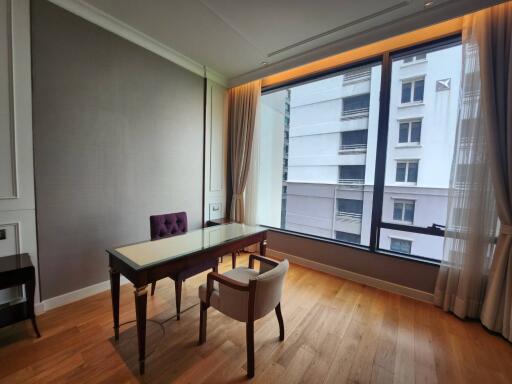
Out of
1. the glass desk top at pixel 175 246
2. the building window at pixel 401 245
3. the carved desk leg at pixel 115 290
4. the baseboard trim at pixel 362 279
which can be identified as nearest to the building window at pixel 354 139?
the building window at pixel 401 245

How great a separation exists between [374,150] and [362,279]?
165 cm

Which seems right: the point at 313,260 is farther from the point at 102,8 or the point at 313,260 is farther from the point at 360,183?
the point at 102,8

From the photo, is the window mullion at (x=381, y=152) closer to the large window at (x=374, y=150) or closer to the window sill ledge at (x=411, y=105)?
the large window at (x=374, y=150)

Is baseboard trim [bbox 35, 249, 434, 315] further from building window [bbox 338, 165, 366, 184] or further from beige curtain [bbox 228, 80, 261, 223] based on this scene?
beige curtain [bbox 228, 80, 261, 223]

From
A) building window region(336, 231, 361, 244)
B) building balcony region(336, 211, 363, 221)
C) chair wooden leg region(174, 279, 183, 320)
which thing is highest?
building balcony region(336, 211, 363, 221)

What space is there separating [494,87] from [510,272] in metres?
1.59

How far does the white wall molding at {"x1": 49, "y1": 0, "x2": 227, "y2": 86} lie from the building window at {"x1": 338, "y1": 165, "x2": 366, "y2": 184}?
2.49 metres

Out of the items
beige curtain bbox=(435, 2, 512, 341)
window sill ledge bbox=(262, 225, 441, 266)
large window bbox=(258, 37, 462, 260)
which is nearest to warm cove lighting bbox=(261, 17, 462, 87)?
large window bbox=(258, 37, 462, 260)

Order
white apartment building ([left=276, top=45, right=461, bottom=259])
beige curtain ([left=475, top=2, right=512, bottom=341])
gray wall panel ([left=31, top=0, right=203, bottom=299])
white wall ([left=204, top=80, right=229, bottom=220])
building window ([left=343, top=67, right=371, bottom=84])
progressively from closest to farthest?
beige curtain ([left=475, top=2, right=512, bottom=341])
gray wall panel ([left=31, top=0, right=203, bottom=299])
white apartment building ([left=276, top=45, right=461, bottom=259])
building window ([left=343, top=67, right=371, bottom=84])
white wall ([left=204, top=80, right=229, bottom=220])

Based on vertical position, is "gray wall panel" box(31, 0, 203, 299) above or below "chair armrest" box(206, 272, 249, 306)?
above

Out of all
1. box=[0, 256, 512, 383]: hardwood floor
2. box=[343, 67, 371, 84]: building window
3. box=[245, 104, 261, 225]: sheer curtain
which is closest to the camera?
box=[0, 256, 512, 383]: hardwood floor

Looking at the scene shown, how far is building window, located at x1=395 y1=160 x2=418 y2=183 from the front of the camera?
2.51 metres

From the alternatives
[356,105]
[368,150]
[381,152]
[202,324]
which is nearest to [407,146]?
[381,152]

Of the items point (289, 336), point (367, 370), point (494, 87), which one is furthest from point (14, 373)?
point (494, 87)
